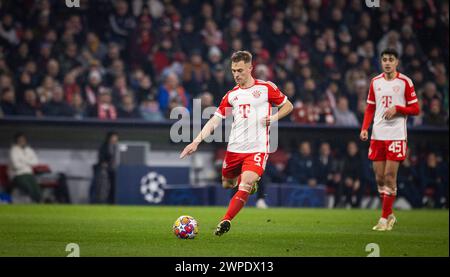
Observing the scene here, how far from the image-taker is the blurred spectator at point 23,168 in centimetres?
2061

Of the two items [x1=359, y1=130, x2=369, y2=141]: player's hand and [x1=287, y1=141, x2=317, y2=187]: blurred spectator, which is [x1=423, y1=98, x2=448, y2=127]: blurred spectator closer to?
[x1=287, y1=141, x2=317, y2=187]: blurred spectator

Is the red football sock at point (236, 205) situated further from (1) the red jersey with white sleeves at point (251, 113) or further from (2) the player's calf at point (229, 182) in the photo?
(2) the player's calf at point (229, 182)

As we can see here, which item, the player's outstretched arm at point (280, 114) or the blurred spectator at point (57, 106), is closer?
the player's outstretched arm at point (280, 114)

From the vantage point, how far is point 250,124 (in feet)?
37.0

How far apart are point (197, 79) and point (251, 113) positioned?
466 inches

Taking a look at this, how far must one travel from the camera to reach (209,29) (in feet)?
79.8

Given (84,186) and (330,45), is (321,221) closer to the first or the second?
(84,186)

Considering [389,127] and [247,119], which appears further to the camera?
[389,127]

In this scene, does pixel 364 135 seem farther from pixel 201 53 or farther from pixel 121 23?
pixel 121 23

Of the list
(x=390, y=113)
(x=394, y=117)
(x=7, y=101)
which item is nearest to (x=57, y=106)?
(x=7, y=101)

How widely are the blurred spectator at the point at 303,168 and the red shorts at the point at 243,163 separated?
1061 cm

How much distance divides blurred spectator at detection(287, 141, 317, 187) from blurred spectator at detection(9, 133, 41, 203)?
631cm

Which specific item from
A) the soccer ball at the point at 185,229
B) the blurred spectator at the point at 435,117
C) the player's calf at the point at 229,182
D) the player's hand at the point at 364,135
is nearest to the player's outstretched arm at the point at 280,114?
the player's calf at the point at 229,182
